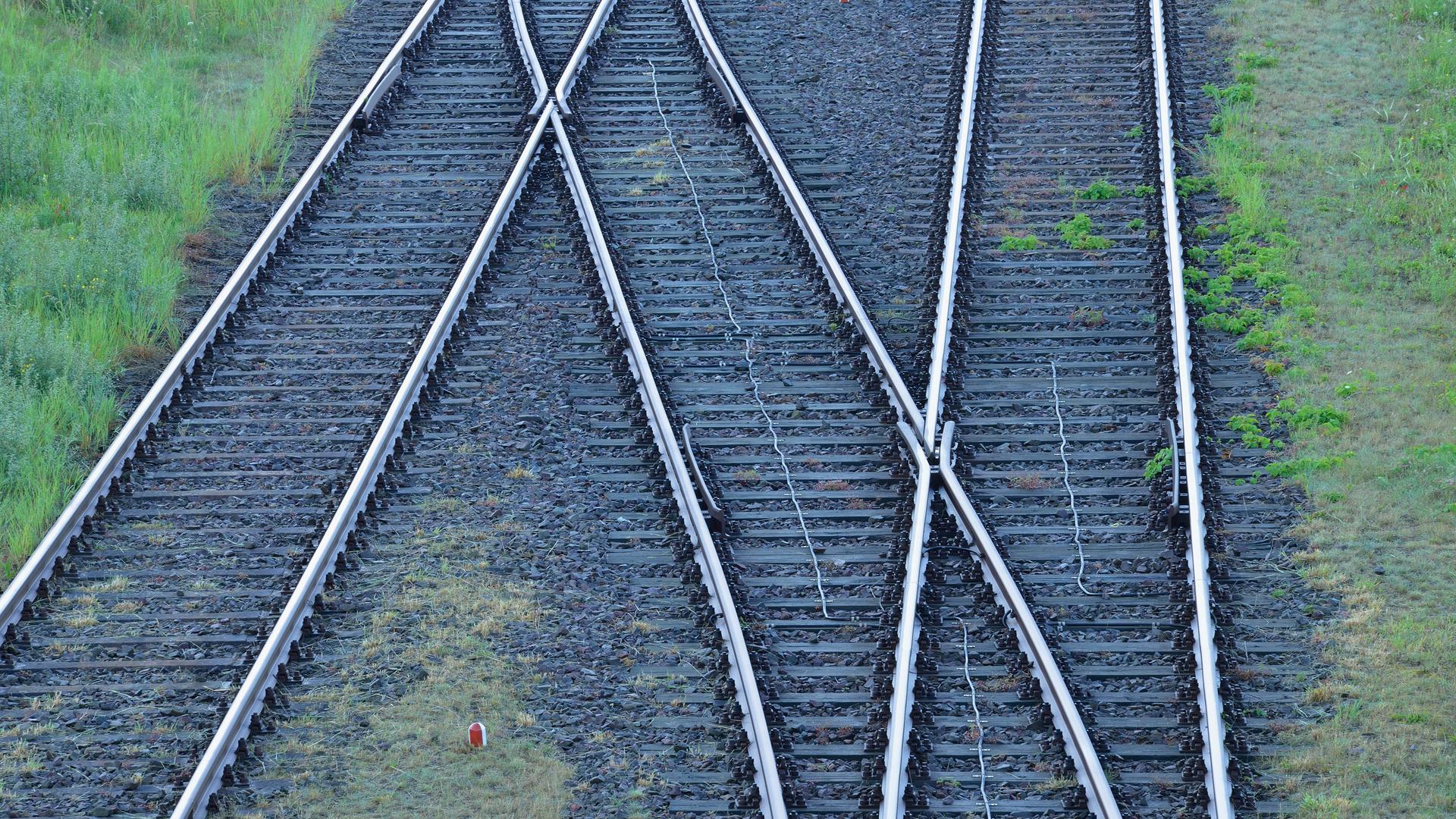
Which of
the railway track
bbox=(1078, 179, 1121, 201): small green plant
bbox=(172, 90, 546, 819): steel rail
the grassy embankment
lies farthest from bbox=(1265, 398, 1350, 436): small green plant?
bbox=(172, 90, 546, 819): steel rail

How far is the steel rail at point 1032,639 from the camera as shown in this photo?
24.2 ft

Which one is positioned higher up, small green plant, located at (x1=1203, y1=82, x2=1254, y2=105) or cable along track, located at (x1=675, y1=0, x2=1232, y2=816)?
small green plant, located at (x1=1203, y1=82, x2=1254, y2=105)

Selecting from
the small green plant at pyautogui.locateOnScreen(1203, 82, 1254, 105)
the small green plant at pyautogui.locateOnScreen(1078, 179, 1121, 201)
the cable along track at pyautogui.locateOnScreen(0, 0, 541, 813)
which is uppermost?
Result: the small green plant at pyautogui.locateOnScreen(1203, 82, 1254, 105)

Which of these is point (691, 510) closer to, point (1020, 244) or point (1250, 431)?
point (1250, 431)

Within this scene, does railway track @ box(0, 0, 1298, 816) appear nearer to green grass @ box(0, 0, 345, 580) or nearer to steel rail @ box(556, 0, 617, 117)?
steel rail @ box(556, 0, 617, 117)

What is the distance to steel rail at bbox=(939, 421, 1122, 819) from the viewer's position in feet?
24.2

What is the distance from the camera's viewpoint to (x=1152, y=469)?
985 centimetres

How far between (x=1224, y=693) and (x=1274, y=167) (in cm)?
657

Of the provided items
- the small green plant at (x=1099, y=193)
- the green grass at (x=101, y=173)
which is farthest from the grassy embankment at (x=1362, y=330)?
the green grass at (x=101, y=173)

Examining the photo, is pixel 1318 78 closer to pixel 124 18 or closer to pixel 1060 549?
pixel 1060 549

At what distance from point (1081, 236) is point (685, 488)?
14.6 feet

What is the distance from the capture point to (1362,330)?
11453 millimetres

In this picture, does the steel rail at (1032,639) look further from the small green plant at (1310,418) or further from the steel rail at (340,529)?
the steel rail at (340,529)

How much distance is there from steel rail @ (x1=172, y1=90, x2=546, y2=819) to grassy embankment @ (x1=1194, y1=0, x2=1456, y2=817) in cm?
476
